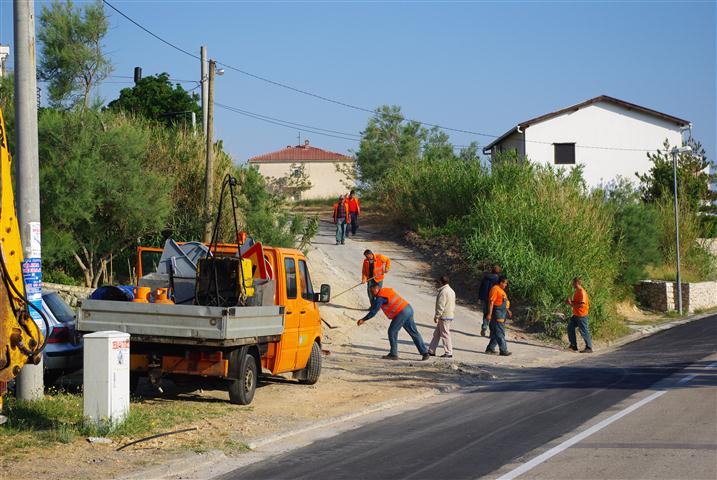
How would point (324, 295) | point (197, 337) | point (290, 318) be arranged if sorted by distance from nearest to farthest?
point (197, 337) → point (290, 318) → point (324, 295)

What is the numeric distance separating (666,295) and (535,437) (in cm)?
3021

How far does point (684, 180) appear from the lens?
50.0m

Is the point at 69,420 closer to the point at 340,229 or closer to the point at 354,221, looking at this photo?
the point at 340,229

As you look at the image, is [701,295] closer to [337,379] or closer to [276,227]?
[276,227]

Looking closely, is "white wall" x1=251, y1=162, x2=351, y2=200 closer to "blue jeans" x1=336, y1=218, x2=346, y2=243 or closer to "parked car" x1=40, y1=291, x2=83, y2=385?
"blue jeans" x1=336, y1=218, x2=346, y2=243

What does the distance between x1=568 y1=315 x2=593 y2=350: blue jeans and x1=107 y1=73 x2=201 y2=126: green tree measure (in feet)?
92.1

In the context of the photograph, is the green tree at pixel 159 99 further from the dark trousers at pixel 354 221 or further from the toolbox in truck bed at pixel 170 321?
the toolbox in truck bed at pixel 170 321

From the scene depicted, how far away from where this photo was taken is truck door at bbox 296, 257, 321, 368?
578 inches

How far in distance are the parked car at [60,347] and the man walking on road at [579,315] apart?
13573mm

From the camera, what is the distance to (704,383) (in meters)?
15.1

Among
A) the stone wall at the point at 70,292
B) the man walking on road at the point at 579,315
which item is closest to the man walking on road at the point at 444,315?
the man walking on road at the point at 579,315

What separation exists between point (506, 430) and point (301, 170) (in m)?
18.3

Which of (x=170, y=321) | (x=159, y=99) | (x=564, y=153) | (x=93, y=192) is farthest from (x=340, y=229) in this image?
(x=564, y=153)

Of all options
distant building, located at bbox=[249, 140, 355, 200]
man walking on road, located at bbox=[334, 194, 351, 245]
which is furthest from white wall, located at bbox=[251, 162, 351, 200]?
man walking on road, located at bbox=[334, 194, 351, 245]
